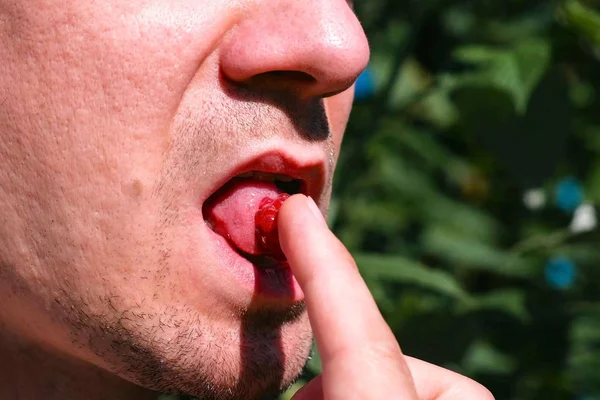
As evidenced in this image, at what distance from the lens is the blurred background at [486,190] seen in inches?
84.4

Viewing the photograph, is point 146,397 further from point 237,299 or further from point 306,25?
point 306,25

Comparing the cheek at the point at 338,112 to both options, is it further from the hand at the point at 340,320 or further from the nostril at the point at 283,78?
the hand at the point at 340,320

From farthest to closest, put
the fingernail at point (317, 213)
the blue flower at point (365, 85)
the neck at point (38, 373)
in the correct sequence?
1. the blue flower at point (365, 85)
2. the neck at point (38, 373)
3. the fingernail at point (317, 213)

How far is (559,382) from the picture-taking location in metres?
2.70

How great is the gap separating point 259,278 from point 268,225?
0.42ft

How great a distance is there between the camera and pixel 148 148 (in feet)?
4.29

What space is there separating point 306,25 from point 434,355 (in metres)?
1.01

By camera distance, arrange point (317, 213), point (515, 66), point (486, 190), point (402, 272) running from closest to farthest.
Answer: point (317, 213)
point (402, 272)
point (515, 66)
point (486, 190)

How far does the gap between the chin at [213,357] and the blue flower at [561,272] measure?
4.01 ft

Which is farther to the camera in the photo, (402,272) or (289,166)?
(402,272)

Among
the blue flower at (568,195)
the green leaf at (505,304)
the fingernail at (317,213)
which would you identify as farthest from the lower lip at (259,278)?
the blue flower at (568,195)

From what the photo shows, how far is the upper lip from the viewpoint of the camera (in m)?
1.33

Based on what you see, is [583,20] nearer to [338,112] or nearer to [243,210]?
[338,112]

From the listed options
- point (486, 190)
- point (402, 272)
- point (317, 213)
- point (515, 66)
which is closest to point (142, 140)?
point (317, 213)
